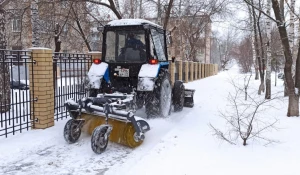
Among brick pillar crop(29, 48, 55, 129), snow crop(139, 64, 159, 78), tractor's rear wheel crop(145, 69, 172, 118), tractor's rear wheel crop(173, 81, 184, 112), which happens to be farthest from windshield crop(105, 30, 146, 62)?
tractor's rear wheel crop(173, 81, 184, 112)

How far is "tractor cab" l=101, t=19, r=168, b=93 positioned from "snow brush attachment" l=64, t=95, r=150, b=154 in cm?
131

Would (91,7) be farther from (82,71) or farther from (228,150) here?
(228,150)

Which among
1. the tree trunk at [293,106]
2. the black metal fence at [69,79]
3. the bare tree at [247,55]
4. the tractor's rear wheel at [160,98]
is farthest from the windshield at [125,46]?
the bare tree at [247,55]

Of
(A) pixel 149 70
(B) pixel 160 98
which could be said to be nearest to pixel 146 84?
(A) pixel 149 70

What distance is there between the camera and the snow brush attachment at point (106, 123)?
4.56m

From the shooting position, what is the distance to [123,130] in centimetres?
488

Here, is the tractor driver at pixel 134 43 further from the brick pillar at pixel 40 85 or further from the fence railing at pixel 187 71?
the fence railing at pixel 187 71

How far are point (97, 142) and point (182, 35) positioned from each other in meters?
21.8

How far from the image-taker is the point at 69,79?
23.6 feet

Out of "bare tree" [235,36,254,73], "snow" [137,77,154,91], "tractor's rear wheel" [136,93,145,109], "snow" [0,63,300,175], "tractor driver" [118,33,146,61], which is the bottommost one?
"snow" [0,63,300,175]

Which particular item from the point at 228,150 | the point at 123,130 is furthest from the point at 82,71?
the point at 228,150

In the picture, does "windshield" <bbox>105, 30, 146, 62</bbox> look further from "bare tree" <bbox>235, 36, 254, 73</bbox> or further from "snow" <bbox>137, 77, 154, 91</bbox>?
"bare tree" <bbox>235, 36, 254, 73</bbox>

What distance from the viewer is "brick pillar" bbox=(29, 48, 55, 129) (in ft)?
18.6

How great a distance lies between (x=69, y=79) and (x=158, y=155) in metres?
3.76
